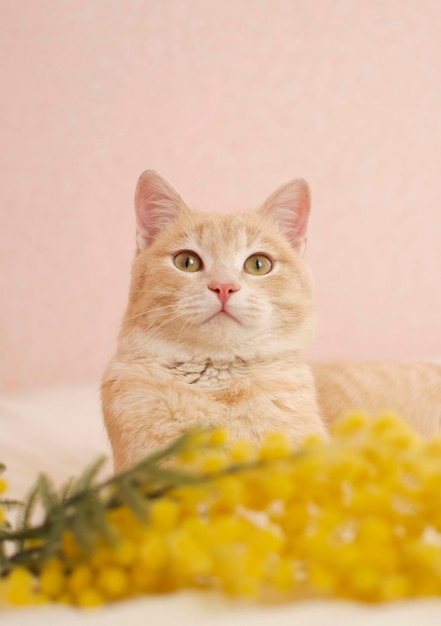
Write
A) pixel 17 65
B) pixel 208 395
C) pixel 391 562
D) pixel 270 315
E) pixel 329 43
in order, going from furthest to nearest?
pixel 329 43, pixel 17 65, pixel 270 315, pixel 208 395, pixel 391 562

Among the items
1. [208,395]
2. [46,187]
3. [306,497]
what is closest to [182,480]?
[306,497]

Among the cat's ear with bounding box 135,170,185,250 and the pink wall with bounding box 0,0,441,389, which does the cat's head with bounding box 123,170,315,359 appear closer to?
the cat's ear with bounding box 135,170,185,250

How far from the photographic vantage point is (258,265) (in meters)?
1.46

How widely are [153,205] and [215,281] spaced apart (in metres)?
0.40

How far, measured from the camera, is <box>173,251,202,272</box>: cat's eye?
1.43 m

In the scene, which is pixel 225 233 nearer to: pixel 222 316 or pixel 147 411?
pixel 222 316

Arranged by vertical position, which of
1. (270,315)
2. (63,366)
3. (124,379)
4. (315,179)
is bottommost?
(63,366)

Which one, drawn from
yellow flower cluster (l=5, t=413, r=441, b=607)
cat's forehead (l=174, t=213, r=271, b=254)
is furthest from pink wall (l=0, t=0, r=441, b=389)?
yellow flower cluster (l=5, t=413, r=441, b=607)

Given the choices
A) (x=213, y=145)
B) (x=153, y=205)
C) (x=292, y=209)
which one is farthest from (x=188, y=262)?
(x=213, y=145)

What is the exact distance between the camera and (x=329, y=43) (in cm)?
329

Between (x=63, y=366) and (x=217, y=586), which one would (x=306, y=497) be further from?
(x=63, y=366)

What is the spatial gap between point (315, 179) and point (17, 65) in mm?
1542

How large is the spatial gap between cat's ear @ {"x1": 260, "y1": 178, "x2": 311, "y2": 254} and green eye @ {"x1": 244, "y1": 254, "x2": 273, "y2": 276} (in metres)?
0.22

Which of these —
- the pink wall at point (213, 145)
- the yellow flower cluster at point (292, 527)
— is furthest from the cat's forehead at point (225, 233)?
the pink wall at point (213, 145)
